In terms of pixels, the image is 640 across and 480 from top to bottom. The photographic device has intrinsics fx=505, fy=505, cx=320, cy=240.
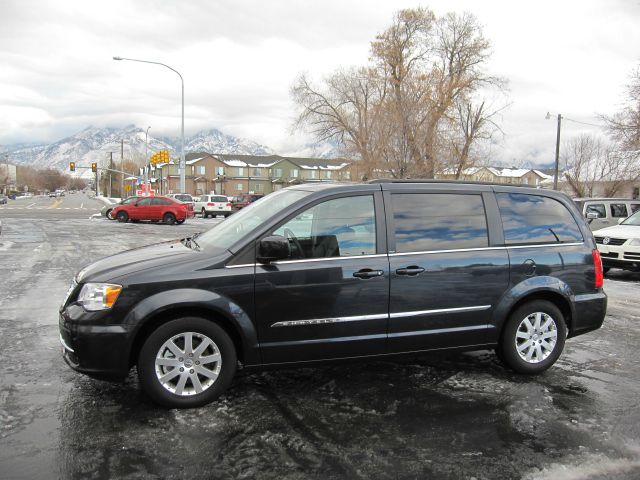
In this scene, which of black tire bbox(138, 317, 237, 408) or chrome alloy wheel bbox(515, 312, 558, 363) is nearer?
black tire bbox(138, 317, 237, 408)

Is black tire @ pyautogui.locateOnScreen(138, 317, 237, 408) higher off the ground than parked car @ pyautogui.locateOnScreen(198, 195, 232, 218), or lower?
lower

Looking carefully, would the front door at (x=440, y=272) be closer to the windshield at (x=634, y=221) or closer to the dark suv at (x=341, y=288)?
the dark suv at (x=341, y=288)

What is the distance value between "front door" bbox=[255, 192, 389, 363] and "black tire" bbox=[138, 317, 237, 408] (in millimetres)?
318

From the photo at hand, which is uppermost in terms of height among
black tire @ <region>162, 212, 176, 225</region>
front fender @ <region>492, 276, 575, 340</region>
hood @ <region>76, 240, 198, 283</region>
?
black tire @ <region>162, 212, 176, 225</region>

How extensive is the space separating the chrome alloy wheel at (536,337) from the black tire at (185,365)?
267cm

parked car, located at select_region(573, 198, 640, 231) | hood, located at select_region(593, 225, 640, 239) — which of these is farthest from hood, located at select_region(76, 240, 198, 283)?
parked car, located at select_region(573, 198, 640, 231)

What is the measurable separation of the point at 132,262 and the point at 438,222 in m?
2.60

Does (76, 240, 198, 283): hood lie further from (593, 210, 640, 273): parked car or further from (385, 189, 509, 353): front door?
(593, 210, 640, 273): parked car

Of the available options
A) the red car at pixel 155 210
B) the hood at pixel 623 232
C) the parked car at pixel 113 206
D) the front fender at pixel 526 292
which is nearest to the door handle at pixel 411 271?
the front fender at pixel 526 292

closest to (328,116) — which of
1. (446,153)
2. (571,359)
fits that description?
(446,153)

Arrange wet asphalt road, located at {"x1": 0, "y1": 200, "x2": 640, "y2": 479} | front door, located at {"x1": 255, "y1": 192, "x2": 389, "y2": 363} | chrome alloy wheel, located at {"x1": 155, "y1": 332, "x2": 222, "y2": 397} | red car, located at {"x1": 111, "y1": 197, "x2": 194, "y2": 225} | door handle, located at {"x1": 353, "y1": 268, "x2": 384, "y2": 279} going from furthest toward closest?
red car, located at {"x1": 111, "y1": 197, "x2": 194, "y2": 225} → door handle, located at {"x1": 353, "y1": 268, "x2": 384, "y2": 279} → front door, located at {"x1": 255, "y1": 192, "x2": 389, "y2": 363} → chrome alloy wheel, located at {"x1": 155, "y1": 332, "x2": 222, "y2": 397} → wet asphalt road, located at {"x1": 0, "y1": 200, "x2": 640, "y2": 479}

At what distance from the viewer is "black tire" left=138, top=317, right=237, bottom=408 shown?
3.76 metres

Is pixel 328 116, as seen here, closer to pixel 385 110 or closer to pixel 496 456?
pixel 385 110

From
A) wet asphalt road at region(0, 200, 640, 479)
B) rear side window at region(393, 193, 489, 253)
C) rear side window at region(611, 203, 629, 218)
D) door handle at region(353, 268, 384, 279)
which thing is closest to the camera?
wet asphalt road at region(0, 200, 640, 479)
